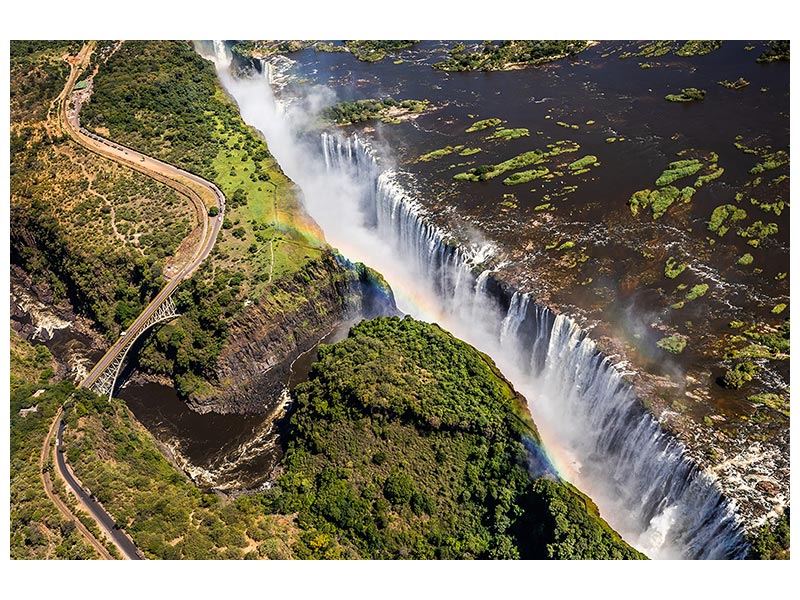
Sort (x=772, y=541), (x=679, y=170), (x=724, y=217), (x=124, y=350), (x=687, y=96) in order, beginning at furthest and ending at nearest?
(x=687, y=96), (x=679, y=170), (x=724, y=217), (x=124, y=350), (x=772, y=541)

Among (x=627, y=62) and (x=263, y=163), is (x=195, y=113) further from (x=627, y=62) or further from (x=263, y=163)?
(x=627, y=62)

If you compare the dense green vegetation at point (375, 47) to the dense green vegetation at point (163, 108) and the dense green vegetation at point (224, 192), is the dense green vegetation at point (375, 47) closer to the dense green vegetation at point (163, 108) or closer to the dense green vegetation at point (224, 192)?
the dense green vegetation at point (224, 192)

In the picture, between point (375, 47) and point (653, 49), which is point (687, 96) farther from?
point (375, 47)

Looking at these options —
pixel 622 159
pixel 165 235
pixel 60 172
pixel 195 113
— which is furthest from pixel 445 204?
pixel 60 172

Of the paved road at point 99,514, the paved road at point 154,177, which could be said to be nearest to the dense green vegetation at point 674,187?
the paved road at point 154,177

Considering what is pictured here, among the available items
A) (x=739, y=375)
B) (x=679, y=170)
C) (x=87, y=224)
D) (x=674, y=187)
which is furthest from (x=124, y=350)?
(x=679, y=170)

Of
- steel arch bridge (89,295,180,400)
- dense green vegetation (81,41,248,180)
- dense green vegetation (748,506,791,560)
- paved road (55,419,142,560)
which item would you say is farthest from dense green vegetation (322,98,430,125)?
dense green vegetation (748,506,791,560)

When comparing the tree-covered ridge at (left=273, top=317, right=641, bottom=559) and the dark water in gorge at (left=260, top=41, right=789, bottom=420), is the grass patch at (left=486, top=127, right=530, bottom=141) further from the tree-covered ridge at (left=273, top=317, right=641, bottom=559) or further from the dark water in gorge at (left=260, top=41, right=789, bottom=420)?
the tree-covered ridge at (left=273, top=317, right=641, bottom=559)
